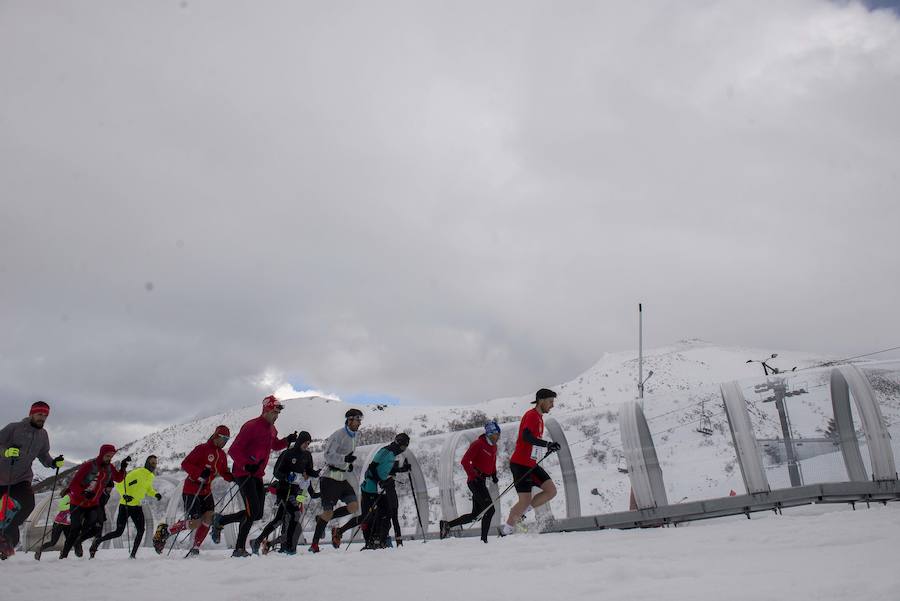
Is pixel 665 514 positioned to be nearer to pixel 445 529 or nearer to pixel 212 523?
pixel 445 529

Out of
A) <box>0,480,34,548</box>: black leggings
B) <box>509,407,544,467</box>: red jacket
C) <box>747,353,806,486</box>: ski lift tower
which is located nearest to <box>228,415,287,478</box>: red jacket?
<box>0,480,34,548</box>: black leggings

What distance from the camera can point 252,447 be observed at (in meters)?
8.84

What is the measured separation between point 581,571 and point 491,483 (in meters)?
5.78

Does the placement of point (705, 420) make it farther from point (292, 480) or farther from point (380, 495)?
point (292, 480)

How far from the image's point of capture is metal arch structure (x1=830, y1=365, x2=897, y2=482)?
26.8ft

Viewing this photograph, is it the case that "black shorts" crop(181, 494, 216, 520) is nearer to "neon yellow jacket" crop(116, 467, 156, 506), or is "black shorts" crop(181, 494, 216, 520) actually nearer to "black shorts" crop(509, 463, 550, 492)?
"neon yellow jacket" crop(116, 467, 156, 506)

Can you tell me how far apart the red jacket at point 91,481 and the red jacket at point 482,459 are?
596 cm

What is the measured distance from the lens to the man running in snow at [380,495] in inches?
358

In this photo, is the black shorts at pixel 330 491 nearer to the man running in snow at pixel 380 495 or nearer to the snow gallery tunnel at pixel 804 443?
the man running in snow at pixel 380 495

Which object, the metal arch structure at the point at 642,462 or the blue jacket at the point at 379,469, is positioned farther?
the blue jacket at the point at 379,469

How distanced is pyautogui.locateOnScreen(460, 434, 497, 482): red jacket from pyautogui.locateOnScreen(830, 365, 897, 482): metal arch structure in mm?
4611

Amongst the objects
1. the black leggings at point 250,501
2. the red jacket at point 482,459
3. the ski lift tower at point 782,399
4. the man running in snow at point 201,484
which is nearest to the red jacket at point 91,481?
the man running in snow at point 201,484

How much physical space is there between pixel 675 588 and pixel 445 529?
672 centimetres

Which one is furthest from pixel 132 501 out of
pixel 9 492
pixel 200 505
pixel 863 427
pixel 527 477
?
pixel 863 427
